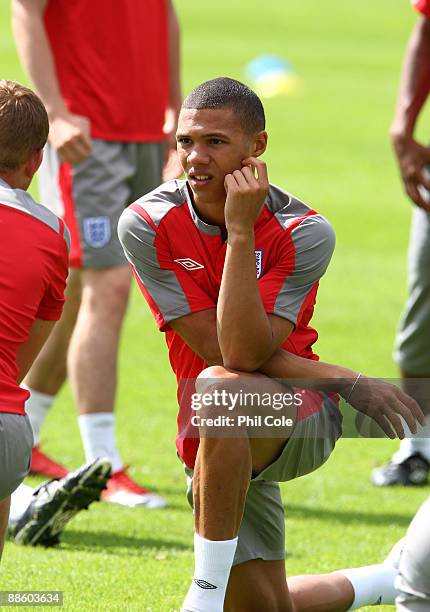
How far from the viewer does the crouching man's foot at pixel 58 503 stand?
523cm

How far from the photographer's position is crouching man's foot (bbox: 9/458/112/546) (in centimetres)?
523

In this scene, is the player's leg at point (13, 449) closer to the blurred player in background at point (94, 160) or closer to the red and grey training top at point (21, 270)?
the red and grey training top at point (21, 270)

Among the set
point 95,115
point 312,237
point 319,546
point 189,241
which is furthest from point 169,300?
→ point 95,115

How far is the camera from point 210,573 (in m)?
4.09

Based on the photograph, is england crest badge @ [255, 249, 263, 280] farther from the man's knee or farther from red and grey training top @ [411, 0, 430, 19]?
red and grey training top @ [411, 0, 430, 19]

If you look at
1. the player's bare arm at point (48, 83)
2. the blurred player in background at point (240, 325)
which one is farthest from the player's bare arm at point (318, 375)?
the player's bare arm at point (48, 83)

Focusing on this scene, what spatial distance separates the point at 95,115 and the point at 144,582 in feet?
8.34

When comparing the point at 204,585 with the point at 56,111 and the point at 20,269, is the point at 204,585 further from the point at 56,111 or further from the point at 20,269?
the point at 56,111

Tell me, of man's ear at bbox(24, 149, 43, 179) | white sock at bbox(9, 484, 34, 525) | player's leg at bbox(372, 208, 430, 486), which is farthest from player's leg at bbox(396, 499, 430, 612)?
player's leg at bbox(372, 208, 430, 486)

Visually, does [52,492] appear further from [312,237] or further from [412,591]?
[412,591]

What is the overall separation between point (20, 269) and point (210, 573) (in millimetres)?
1043

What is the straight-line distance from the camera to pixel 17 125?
13.9ft

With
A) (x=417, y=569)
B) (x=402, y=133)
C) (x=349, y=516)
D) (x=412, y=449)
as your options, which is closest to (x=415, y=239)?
(x=402, y=133)

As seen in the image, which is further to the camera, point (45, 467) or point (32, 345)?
point (45, 467)
